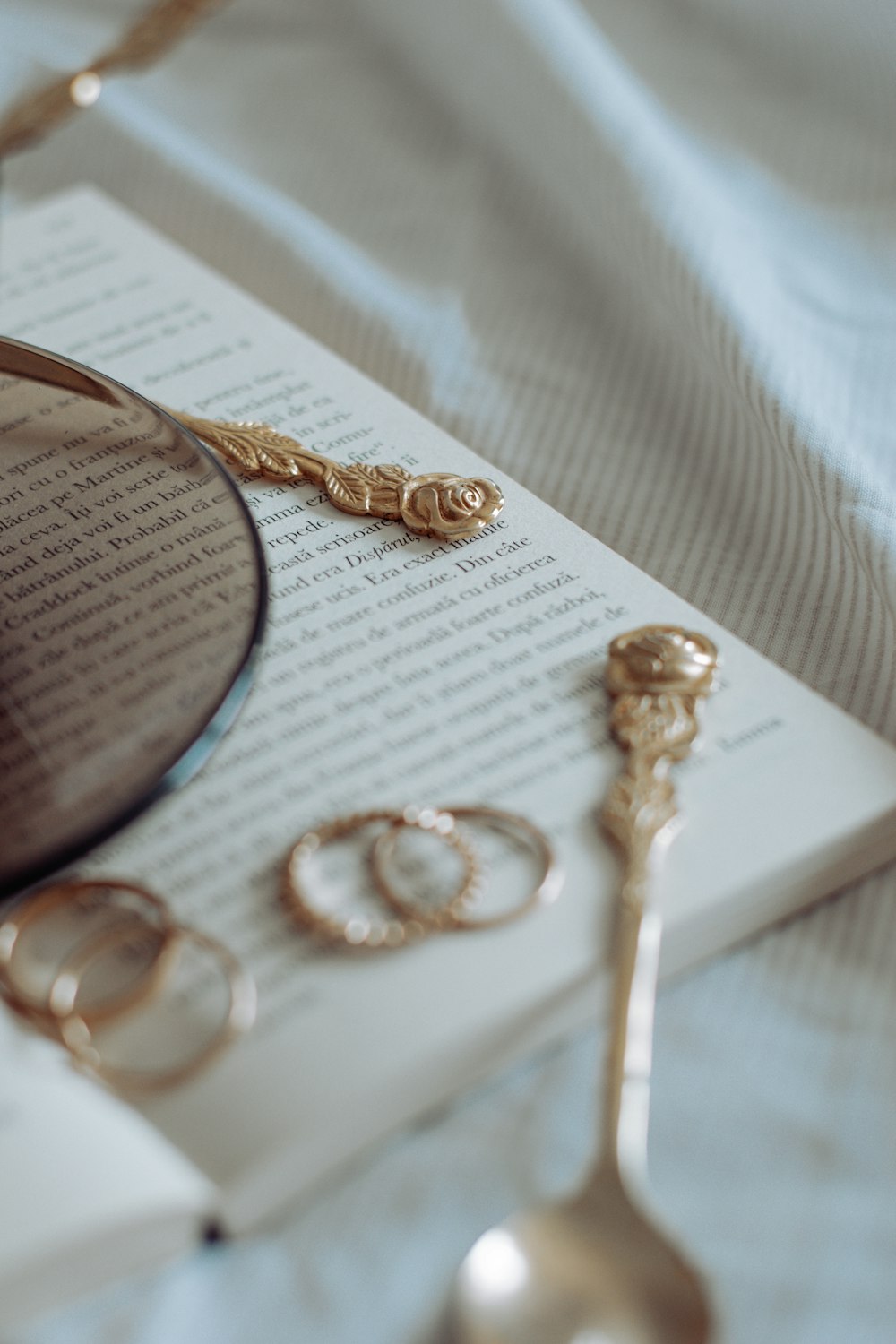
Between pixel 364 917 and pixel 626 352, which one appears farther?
pixel 626 352

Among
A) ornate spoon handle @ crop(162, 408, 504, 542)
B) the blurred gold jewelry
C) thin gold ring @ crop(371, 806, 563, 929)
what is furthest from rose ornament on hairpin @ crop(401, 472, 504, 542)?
the blurred gold jewelry

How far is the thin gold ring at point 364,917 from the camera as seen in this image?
0.95 feet

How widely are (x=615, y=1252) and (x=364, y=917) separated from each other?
0.27ft

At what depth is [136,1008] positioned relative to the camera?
0.28 meters

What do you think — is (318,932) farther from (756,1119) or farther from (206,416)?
(206,416)

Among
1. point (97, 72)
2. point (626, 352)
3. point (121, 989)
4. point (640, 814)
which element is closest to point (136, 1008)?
point (121, 989)

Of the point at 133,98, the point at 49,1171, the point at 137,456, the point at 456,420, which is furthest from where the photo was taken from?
the point at 133,98

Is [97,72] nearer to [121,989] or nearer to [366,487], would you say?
[366,487]

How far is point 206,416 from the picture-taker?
438mm

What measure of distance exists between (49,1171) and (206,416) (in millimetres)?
252

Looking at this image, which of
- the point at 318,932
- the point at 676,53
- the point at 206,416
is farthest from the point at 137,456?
the point at 676,53

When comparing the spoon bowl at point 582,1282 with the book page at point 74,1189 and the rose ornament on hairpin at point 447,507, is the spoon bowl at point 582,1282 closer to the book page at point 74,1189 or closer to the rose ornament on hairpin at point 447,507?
the book page at point 74,1189

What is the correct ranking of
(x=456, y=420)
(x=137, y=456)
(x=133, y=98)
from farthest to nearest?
(x=133, y=98) < (x=456, y=420) < (x=137, y=456)

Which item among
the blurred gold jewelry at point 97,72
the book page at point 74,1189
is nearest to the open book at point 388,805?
the book page at point 74,1189
